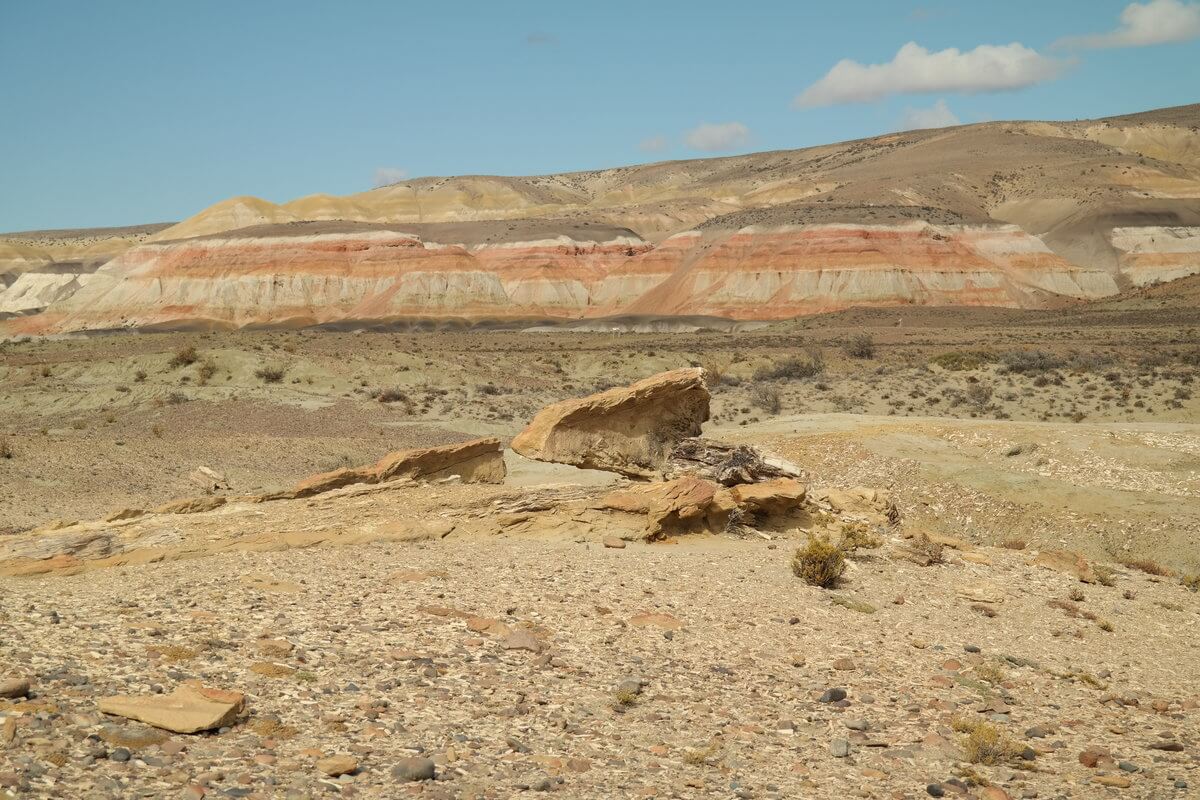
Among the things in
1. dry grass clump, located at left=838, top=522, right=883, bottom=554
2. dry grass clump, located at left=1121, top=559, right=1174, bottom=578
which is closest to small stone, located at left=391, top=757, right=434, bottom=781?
dry grass clump, located at left=838, top=522, right=883, bottom=554

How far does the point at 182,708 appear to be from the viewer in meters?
7.13

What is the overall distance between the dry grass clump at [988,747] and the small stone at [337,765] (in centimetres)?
485

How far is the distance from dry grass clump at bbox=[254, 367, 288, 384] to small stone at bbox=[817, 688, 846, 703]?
38420mm

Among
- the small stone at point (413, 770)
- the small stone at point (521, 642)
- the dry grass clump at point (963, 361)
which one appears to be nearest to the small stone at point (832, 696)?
the small stone at point (521, 642)

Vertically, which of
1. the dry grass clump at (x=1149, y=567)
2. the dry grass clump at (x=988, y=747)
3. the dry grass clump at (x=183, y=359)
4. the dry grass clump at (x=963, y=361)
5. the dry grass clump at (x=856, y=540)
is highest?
the dry grass clump at (x=183, y=359)

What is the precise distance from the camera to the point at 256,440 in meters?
31.0

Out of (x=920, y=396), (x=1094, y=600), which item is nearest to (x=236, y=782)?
(x=1094, y=600)

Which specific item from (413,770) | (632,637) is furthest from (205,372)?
(413,770)

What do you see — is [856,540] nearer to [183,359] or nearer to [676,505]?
[676,505]

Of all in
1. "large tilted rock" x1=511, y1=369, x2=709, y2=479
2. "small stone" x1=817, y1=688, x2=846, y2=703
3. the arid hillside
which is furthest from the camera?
the arid hillside

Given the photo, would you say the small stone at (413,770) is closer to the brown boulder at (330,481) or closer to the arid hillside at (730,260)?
the brown boulder at (330,481)

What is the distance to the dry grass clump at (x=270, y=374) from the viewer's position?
44469mm

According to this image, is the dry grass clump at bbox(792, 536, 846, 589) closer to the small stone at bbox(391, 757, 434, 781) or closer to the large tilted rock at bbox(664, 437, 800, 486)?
the large tilted rock at bbox(664, 437, 800, 486)

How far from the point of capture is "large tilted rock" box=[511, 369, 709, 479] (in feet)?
51.4
